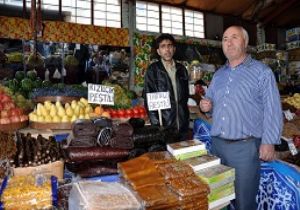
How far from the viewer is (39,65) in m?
6.83

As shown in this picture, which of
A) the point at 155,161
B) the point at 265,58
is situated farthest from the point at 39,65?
the point at 265,58

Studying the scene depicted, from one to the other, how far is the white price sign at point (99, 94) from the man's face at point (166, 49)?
69cm

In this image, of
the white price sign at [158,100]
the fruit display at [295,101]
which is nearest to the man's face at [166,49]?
the white price sign at [158,100]

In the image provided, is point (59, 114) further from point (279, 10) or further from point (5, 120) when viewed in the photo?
point (279, 10)

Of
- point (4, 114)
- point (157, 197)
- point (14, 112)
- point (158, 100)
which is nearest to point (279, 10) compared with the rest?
point (158, 100)

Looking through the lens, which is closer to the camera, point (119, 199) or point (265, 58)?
point (119, 199)

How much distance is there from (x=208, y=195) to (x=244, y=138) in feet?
2.62

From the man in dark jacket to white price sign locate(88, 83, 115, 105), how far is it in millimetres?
484

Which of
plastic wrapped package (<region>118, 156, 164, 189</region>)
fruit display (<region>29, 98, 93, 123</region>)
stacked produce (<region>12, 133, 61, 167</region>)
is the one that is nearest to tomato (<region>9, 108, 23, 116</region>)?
fruit display (<region>29, 98, 93, 123</region>)

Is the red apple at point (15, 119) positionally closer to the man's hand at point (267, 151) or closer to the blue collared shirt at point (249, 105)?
the blue collared shirt at point (249, 105)

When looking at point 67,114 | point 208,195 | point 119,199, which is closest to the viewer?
point 119,199

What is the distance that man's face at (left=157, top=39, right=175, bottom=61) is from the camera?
124 inches

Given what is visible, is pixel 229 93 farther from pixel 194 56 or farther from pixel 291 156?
pixel 194 56

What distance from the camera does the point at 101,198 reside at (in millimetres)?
1365
